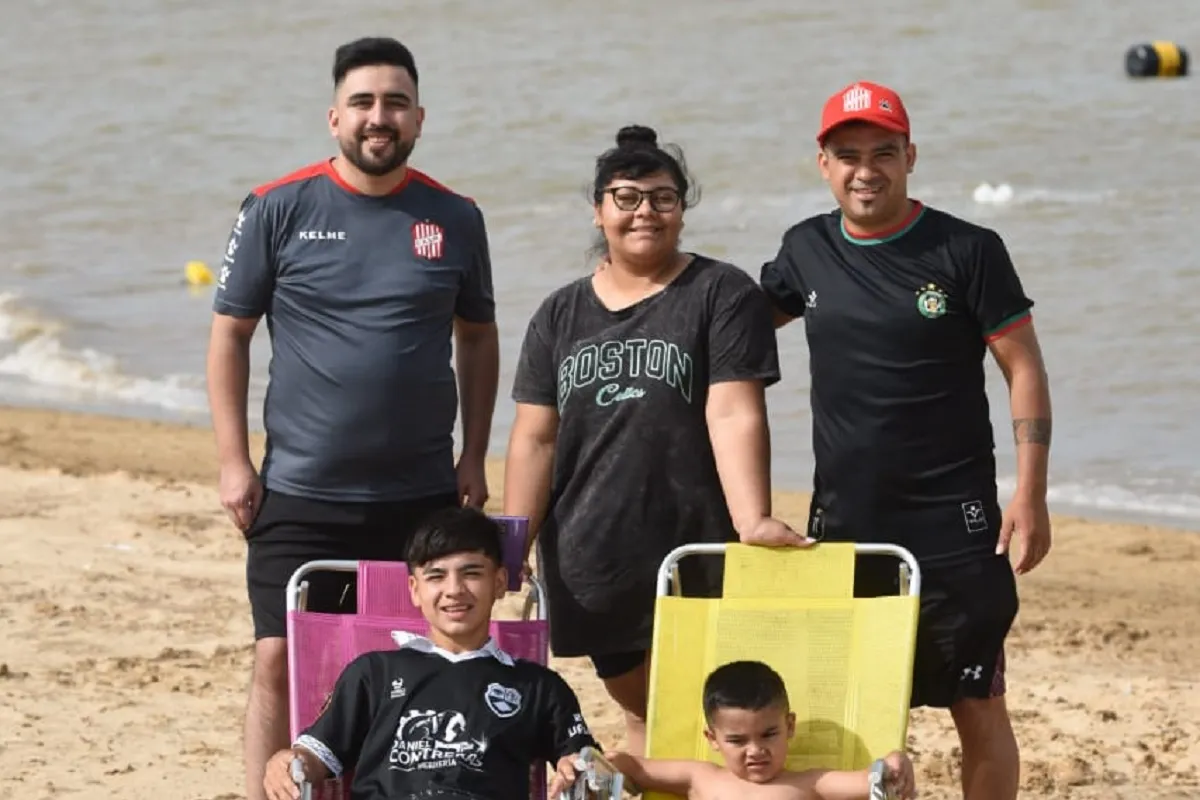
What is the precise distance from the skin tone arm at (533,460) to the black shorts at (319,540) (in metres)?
0.21

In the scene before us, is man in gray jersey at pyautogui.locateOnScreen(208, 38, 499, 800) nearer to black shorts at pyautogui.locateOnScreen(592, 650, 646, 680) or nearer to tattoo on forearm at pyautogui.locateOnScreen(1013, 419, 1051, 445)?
black shorts at pyautogui.locateOnScreen(592, 650, 646, 680)

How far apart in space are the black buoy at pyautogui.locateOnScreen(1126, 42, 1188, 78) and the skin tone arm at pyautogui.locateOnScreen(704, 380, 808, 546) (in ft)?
55.4

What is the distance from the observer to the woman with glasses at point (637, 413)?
4.96 metres

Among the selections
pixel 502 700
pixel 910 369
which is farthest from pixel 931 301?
pixel 502 700

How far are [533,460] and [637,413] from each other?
1.05 feet

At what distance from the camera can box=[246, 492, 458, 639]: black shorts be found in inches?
206

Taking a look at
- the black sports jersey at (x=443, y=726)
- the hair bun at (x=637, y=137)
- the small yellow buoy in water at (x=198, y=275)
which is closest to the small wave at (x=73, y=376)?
the small yellow buoy in water at (x=198, y=275)

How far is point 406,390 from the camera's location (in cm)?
516

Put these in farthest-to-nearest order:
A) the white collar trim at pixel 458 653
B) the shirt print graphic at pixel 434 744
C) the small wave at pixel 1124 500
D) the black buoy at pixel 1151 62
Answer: the black buoy at pixel 1151 62 → the small wave at pixel 1124 500 → the white collar trim at pixel 458 653 → the shirt print graphic at pixel 434 744

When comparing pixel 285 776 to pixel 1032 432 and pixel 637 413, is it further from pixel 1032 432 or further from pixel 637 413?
pixel 1032 432

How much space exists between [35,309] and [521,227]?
366 centimetres

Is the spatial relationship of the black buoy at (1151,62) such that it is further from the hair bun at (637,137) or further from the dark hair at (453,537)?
the dark hair at (453,537)

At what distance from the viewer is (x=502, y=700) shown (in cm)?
482

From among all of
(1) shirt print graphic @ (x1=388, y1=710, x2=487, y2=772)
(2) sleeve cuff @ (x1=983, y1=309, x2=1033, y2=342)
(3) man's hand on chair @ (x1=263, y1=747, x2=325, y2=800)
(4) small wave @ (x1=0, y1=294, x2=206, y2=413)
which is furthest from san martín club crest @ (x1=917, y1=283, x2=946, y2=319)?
(4) small wave @ (x1=0, y1=294, x2=206, y2=413)
